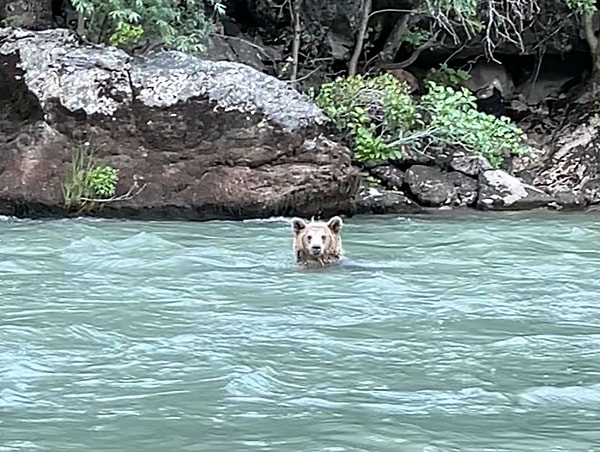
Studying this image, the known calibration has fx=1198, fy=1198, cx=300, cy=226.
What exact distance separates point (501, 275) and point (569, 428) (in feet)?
14.8

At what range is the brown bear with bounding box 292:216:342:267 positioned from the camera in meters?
9.81

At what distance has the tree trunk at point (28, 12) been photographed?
16.7m

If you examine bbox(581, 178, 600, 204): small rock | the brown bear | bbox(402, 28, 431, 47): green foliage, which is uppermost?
bbox(402, 28, 431, 47): green foliage

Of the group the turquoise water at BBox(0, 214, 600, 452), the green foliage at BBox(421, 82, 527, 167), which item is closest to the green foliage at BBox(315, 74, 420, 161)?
the green foliage at BBox(421, 82, 527, 167)

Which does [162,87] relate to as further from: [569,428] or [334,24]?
[569,428]

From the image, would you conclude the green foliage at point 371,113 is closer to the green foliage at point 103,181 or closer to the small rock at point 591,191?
the small rock at point 591,191

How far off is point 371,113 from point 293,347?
29.8 ft

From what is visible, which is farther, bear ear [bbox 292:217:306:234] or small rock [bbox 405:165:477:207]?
small rock [bbox 405:165:477:207]

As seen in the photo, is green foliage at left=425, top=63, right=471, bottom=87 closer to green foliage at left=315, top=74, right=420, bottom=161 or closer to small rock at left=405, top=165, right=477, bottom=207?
green foliage at left=315, top=74, right=420, bottom=161

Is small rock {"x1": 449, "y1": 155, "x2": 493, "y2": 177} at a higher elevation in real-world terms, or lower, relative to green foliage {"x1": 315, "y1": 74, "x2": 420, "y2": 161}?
lower

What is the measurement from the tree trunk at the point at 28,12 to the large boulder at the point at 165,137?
102 inches

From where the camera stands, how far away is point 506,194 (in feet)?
50.0

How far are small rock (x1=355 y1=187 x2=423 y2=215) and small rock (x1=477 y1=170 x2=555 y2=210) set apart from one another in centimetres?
94

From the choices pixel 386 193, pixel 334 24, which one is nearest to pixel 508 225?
pixel 386 193
